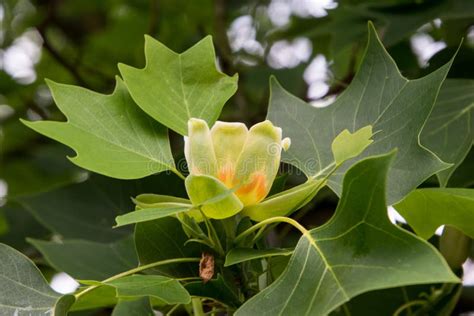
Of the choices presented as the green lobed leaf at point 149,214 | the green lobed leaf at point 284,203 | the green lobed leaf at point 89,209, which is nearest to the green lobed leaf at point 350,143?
the green lobed leaf at point 284,203

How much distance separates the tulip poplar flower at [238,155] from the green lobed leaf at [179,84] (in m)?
0.08

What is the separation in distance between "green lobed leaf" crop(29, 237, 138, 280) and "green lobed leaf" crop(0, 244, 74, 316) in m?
0.30

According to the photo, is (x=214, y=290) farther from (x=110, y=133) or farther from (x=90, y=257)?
(x=90, y=257)

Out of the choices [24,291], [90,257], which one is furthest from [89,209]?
[24,291]

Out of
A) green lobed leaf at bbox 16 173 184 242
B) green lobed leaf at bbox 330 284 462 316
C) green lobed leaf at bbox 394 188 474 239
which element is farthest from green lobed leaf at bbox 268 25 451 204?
green lobed leaf at bbox 16 173 184 242

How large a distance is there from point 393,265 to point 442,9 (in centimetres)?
71

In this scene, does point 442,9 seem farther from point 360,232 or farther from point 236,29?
point 236,29

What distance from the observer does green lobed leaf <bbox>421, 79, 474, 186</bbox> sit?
1044 millimetres

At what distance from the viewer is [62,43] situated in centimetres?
251

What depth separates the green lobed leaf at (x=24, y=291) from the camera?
2.48ft

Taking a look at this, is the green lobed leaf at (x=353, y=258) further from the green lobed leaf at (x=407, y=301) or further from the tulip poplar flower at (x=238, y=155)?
the green lobed leaf at (x=407, y=301)

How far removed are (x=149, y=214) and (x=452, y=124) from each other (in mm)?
540

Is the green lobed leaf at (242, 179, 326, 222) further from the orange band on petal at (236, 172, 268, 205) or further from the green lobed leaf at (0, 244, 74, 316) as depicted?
the green lobed leaf at (0, 244, 74, 316)

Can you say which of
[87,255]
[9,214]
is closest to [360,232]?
[87,255]
